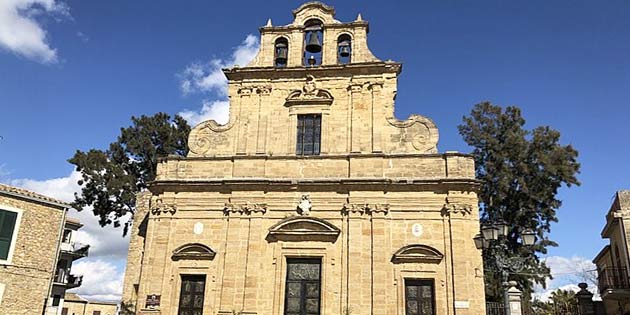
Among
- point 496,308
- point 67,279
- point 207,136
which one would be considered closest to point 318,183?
point 207,136

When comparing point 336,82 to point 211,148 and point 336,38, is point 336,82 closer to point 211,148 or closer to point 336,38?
point 336,38

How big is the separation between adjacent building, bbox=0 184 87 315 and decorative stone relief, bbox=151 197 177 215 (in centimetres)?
443

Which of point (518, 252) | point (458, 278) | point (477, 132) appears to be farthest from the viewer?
point (477, 132)

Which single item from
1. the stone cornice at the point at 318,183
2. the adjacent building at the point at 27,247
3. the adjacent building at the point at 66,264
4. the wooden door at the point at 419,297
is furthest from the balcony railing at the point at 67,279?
the wooden door at the point at 419,297

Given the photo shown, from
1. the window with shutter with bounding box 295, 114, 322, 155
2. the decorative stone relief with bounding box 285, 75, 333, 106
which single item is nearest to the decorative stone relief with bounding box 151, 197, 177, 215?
the window with shutter with bounding box 295, 114, 322, 155

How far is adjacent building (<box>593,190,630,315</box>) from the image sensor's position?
1795 centimetres

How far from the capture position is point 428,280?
16.1m

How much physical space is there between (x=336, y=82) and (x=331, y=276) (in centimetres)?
717

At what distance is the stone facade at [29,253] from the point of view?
1769 cm

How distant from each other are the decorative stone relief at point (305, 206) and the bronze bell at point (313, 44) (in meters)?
6.25

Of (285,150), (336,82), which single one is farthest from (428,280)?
(336,82)

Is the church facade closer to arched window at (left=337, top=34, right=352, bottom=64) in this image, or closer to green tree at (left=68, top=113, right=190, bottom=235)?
arched window at (left=337, top=34, right=352, bottom=64)

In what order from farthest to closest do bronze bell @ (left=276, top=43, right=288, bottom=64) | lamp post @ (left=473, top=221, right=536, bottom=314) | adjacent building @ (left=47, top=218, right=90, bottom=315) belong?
adjacent building @ (left=47, top=218, right=90, bottom=315) → bronze bell @ (left=276, top=43, right=288, bottom=64) → lamp post @ (left=473, top=221, right=536, bottom=314)

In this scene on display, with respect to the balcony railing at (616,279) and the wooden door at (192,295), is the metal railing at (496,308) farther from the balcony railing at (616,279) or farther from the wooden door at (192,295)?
the wooden door at (192,295)
